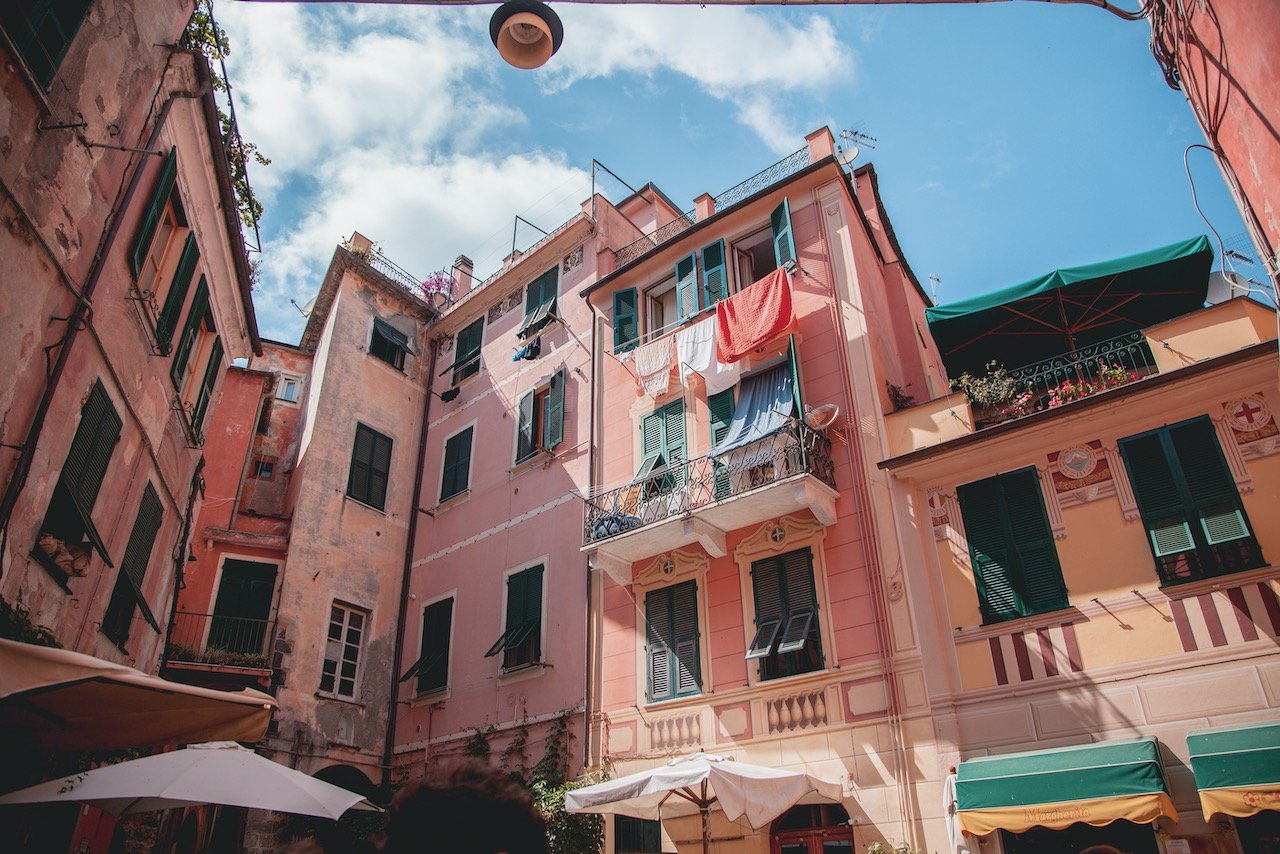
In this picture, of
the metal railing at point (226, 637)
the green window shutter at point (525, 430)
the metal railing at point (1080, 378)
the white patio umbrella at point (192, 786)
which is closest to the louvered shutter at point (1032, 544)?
the metal railing at point (1080, 378)

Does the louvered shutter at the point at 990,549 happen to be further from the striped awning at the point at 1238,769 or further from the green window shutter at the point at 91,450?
the green window shutter at the point at 91,450

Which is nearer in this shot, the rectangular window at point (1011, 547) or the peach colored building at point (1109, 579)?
the peach colored building at point (1109, 579)

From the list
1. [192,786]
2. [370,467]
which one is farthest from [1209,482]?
[370,467]

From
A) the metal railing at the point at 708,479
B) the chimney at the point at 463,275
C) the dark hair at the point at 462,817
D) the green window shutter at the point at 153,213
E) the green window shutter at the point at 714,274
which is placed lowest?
the dark hair at the point at 462,817

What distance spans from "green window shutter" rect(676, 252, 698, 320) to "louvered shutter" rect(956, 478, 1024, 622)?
580 centimetres

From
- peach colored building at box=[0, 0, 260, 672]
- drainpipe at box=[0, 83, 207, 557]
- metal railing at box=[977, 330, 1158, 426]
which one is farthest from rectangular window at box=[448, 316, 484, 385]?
metal railing at box=[977, 330, 1158, 426]

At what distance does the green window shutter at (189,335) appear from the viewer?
10.9 meters

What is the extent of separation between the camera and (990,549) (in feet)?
33.7

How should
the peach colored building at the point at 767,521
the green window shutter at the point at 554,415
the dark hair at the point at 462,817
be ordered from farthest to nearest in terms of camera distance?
1. the green window shutter at the point at 554,415
2. the peach colored building at the point at 767,521
3. the dark hair at the point at 462,817

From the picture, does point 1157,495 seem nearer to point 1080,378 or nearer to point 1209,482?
point 1209,482

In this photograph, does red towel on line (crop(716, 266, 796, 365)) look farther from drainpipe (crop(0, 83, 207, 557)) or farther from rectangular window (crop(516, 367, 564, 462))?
drainpipe (crop(0, 83, 207, 557))

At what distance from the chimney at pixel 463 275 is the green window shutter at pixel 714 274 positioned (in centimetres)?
933

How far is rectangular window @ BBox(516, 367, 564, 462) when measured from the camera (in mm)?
16250

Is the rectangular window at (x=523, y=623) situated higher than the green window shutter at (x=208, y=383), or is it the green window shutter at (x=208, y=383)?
the green window shutter at (x=208, y=383)
